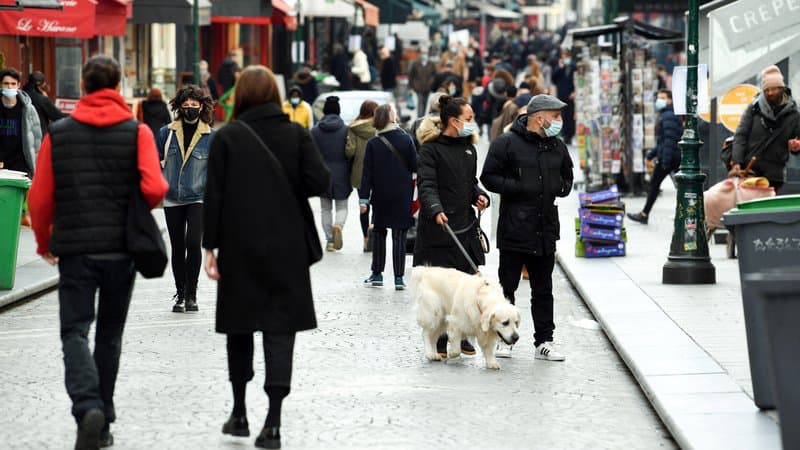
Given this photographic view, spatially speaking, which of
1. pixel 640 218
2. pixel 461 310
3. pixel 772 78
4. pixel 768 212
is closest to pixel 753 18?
pixel 772 78

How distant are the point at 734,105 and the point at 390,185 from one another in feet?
16.7

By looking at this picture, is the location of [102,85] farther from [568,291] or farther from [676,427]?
[568,291]

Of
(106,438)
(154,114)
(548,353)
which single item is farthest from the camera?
(154,114)

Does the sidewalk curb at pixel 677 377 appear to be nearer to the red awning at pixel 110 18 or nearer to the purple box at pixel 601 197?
the purple box at pixel 601 197

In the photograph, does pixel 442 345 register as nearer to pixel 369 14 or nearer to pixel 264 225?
pixel 264 225

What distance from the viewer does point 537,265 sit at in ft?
33.4

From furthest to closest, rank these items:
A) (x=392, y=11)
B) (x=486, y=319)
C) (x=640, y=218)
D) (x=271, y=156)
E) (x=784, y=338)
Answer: (x=392, y=11) → (x=640, y=218) → (x=486, y=319) → (x=271, y=156) → (x=784, y=338)

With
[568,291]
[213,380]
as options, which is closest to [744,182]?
[568,291]

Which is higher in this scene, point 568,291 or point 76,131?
point 76,131

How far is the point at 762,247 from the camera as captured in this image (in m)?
8.06

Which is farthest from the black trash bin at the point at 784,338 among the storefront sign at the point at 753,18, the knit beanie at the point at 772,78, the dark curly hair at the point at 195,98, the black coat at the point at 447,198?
the storefront sign at the point at 753,18

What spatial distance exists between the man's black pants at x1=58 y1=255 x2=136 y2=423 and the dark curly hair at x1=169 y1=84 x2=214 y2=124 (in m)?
4.89

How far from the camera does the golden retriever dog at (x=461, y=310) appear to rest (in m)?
9.44

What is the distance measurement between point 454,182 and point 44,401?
3.18m
